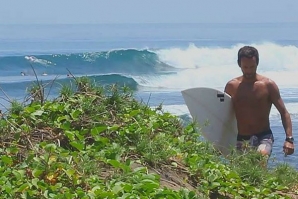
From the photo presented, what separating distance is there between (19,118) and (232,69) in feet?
76.4

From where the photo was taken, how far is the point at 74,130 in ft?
16.8

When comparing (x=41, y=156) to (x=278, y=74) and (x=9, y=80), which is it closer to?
(x=9, y=80)

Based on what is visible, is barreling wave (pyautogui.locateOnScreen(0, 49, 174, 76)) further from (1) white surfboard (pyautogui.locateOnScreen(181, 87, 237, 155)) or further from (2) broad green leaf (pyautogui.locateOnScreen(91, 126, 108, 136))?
(2) broad green leaf (pyautogui.locateOnScreen(91, 126, 108, 136))

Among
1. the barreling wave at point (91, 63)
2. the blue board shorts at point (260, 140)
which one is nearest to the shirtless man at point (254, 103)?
the blue board shorts at point (260, 140)

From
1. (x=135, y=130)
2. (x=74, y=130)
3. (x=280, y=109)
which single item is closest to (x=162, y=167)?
(x=135, y=130)

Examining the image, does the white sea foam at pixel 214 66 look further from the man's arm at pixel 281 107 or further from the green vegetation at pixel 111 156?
the green vegetation at pixel 111 156

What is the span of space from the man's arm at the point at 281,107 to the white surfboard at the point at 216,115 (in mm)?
452

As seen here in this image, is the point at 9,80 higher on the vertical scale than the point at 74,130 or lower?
lower

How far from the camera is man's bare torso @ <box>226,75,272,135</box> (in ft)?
22.4

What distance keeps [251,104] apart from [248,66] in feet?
1.28

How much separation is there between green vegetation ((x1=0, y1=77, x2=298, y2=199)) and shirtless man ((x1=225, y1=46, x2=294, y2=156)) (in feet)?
3.91

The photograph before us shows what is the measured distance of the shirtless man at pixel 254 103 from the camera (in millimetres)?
6734

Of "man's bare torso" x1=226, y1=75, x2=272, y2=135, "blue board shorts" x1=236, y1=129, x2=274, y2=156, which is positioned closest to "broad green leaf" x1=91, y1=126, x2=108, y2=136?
"blue board shorts" x1=236, y1=129, x2=274, y2=156

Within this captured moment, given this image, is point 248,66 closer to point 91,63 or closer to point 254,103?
point 254,103
